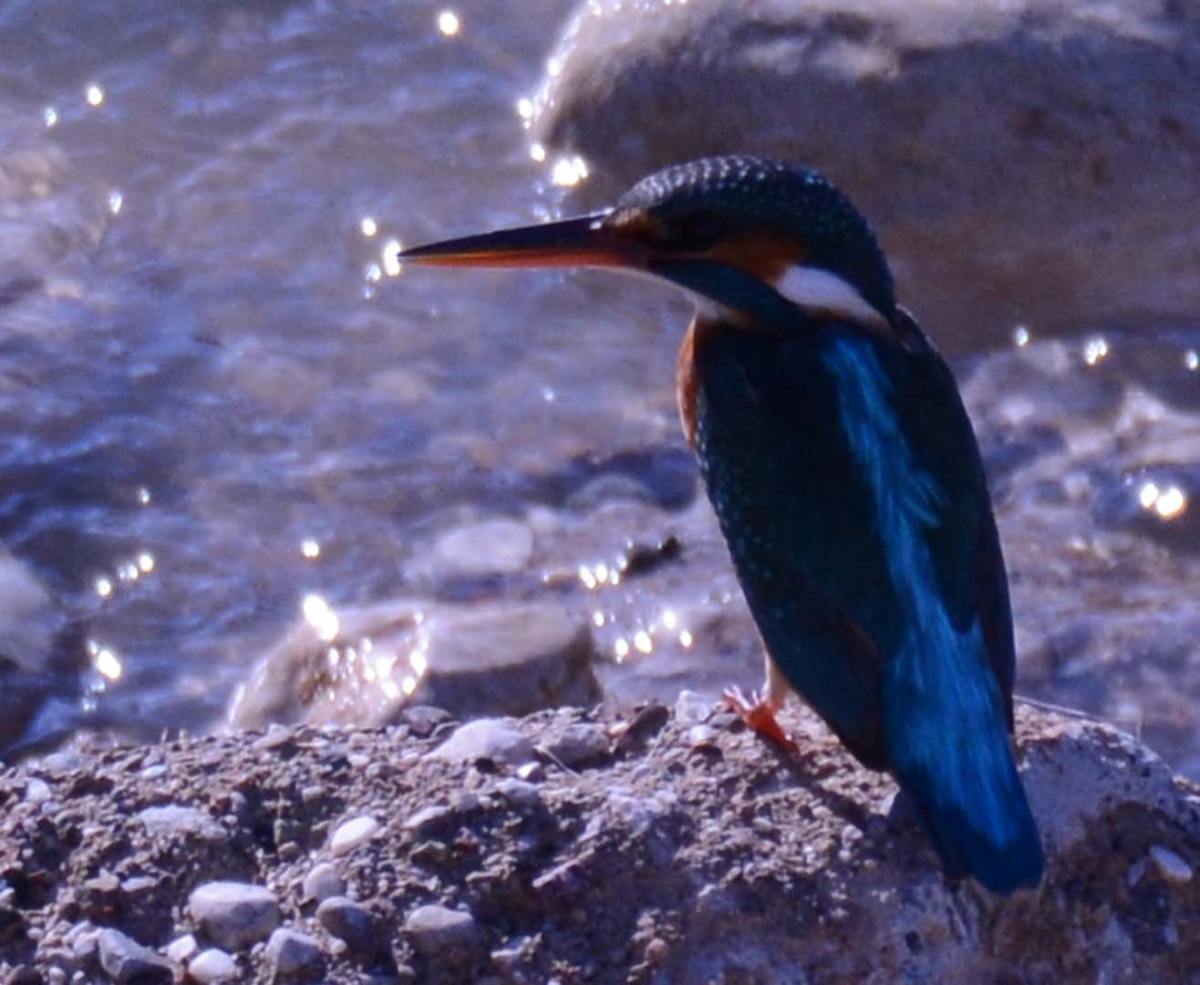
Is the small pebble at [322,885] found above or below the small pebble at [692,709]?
above

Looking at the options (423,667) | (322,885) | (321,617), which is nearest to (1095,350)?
(321,617)

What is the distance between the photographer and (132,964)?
274cm

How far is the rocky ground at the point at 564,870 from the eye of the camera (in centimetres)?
278

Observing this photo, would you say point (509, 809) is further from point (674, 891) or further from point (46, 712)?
point (46, 712)

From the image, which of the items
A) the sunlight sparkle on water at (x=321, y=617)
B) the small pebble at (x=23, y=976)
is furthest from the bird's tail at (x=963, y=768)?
the sunlight sparkle on water at (x=321, y=617)

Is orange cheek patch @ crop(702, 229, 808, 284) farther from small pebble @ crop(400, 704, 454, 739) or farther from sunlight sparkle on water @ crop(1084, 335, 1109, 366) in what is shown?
sunlight sparkle on water @ crop(1084, 335, 1109, 366)

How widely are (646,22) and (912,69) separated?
97 cm

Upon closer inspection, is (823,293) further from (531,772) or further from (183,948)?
(183,948)

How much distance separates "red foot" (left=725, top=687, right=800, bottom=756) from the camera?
10.6ft

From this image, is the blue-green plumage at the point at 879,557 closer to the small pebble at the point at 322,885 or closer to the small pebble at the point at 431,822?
the small pebble at the point at 431,822

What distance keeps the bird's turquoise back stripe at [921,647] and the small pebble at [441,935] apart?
630 millimetres

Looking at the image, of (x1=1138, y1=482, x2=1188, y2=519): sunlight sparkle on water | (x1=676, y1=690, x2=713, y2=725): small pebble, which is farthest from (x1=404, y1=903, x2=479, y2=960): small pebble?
(x1=1138, y1=482, x2=1188, y2=519): sunlight sparkle on water

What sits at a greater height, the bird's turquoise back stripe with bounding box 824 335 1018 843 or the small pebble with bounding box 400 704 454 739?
the bird's turquoise back stripe with bounding box 824 335 1018 843

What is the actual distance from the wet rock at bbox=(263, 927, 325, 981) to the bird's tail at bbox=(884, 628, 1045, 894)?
0.80 m
